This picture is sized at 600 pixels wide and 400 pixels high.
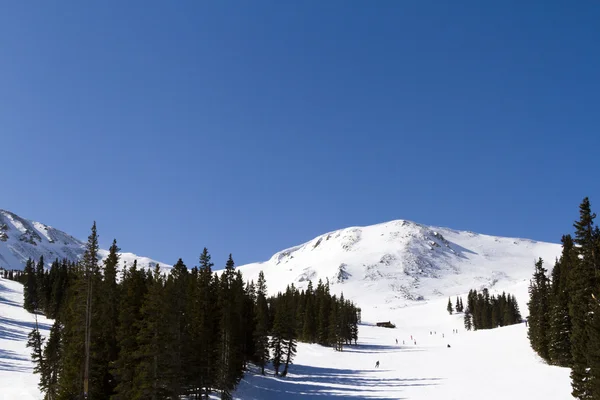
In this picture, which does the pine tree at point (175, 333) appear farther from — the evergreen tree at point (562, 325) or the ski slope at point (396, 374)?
the evergreen tree at point (562, 325)

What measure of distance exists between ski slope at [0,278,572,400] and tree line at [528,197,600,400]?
3153 millimetres

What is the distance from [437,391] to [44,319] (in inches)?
3658

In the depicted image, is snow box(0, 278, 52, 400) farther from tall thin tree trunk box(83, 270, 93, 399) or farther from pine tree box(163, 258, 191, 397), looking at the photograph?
pine tree box(163, 258, 191, 397)

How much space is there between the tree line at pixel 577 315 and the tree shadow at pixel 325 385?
1616 cm

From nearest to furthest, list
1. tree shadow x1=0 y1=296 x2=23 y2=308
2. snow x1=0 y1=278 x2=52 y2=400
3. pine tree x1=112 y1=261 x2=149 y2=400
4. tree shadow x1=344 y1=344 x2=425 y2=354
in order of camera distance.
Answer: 1. pine tree x1=112 y1=261 x2=149 y2=400
2. snow x1=0 y1=278 x2=52 y2=400
3. tree shadow x1=344 y1=344 x2=425 y2=354
4. tree shadow x1=0 y1=296 x2=23 y2=308

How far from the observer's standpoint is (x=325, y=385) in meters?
61.0

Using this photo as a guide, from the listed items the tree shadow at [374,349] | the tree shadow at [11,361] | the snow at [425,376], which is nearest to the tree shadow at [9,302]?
the tree shadow at [11,361]

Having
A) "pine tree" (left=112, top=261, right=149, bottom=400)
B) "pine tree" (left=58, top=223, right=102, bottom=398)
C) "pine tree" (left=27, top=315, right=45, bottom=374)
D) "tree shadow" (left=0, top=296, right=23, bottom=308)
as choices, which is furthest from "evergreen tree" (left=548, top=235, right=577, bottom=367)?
"tree shadow" (left=0, top=296, right=23, bottom=308)

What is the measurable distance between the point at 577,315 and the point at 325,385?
31154 millimetres

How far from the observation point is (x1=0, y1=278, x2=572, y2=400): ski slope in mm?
47938

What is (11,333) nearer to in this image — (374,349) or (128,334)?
(128,334)

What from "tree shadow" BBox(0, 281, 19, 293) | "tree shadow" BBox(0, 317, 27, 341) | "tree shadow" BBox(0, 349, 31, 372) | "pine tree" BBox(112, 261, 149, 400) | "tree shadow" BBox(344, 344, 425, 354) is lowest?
"tree shadow" BBox(344, 344, 425, 354)

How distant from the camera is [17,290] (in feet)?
496

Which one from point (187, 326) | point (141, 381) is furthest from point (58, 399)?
point (187, 326)
